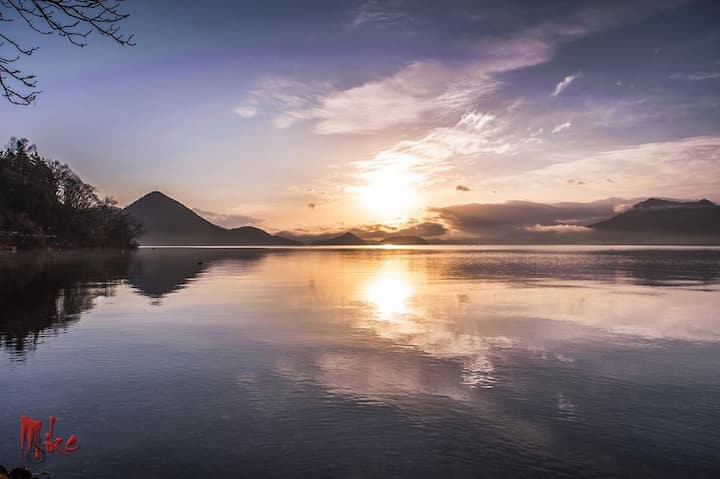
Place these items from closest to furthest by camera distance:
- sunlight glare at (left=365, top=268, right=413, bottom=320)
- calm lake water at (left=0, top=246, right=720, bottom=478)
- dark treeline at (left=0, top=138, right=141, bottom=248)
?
calm lake water at (left=0, top=246, right=720, bottom=478)
sunlight glare at (left=365, top=268, right=413, bottom=320)
dark treeline at (left=0, top=138, right=141, bottom=248)

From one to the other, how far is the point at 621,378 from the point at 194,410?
47.4 feet

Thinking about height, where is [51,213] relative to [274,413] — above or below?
above

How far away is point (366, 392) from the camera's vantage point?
15.6 metres

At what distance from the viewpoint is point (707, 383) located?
17.1 m

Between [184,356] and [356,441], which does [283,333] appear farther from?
[356,441]

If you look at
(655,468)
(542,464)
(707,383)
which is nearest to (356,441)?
(542,464)

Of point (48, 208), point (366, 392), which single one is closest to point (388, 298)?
point (366, 392)

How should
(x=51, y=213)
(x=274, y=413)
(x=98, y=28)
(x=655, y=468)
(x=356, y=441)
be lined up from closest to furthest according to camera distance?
(x=98, y=28), (x=655, y=468), (x=356, y=441), (x=274, y=413), (x=51, y=213)

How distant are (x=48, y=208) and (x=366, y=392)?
549 ft
